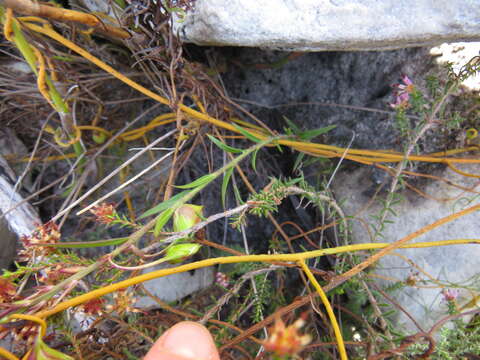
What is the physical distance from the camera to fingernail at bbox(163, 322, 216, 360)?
0.66 metres

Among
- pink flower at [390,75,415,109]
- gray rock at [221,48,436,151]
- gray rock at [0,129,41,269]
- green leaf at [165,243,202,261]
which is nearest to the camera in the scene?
green leaf at [165,243,202,261]

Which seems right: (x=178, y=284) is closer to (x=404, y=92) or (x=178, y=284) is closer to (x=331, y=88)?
(x=331, y=88)

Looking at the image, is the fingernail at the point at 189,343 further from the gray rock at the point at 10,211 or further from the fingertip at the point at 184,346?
the gray rock at the point at 10,211

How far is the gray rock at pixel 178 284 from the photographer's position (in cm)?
145

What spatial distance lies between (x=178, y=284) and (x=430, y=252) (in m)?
1.01

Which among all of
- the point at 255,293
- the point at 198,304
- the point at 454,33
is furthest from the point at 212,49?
the point at 198,304

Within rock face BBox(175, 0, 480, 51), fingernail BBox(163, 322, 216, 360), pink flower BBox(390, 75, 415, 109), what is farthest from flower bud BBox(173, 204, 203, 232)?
pink flower BBox(390, 75, 415, 109)

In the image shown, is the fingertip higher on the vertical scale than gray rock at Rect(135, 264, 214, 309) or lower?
higher

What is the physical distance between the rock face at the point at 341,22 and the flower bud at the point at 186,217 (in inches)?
18.9

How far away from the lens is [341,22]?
3.09 feet

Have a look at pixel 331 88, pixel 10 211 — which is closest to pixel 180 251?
pixel 10 211

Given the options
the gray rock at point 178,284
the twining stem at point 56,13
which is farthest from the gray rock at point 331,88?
the gray rock at point 178,284

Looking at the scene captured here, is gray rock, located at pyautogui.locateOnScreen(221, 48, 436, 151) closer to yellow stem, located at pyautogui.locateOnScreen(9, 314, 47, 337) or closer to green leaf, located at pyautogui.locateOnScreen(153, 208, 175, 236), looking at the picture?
green leaf, located at pyautogui.locateOnScreen(153, 208, 175, 236)

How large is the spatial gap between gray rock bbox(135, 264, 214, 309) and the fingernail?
77 centimetres
